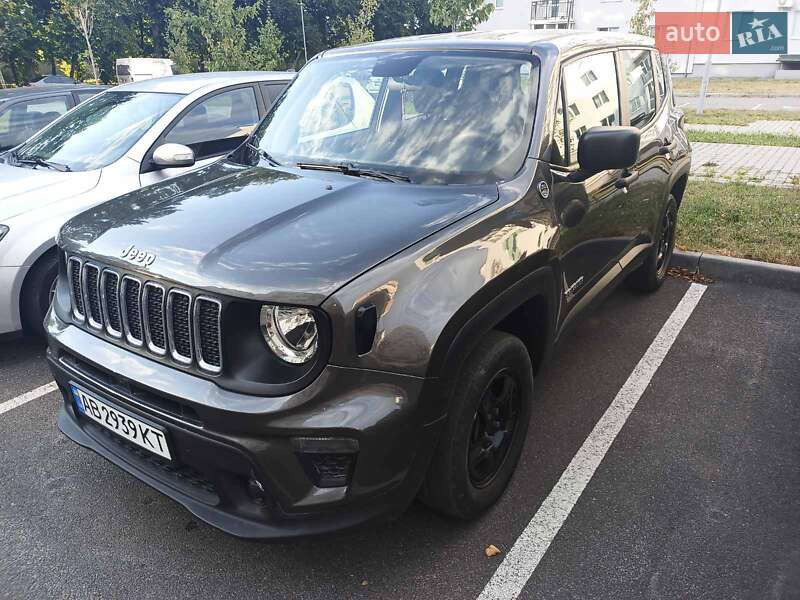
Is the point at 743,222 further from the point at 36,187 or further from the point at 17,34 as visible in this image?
the point at 17,34

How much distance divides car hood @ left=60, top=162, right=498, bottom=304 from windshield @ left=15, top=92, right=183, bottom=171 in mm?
1977

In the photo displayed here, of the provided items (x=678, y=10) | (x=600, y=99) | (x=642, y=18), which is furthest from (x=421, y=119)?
(x=678, y=10)

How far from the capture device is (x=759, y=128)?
1351 centimetres

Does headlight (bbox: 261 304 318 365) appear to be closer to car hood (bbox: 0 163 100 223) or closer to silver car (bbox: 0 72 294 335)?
silver car (bbox: 0 72 294 335)

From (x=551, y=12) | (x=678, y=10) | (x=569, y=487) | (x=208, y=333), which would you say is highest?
(x=551, y=12)

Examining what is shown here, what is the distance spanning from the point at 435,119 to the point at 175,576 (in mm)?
2198

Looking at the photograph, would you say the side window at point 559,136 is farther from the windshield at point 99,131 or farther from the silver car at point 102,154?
the windshield at point 99,131

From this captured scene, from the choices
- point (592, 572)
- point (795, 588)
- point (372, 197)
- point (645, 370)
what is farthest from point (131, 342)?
point (645, 370)

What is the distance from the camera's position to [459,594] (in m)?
2.30

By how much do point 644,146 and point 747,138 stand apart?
9499 mm

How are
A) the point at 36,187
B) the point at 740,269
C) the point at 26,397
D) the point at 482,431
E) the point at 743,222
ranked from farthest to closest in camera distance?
1. the point at 743,222
2. the point at 740,269
3. the point at 36,187
4. the point at 26,397
5. the point at 482,431

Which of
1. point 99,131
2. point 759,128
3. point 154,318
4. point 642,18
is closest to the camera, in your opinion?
point 154,318

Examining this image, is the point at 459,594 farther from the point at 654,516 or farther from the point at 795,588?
the point at 795,588

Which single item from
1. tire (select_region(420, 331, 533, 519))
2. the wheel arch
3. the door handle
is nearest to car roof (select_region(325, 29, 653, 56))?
the door handle
